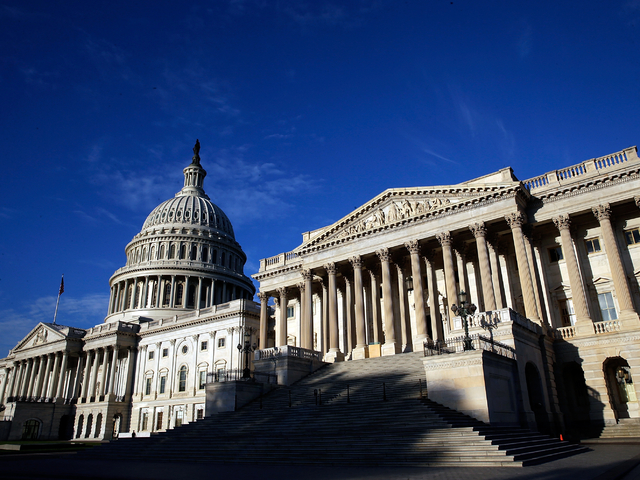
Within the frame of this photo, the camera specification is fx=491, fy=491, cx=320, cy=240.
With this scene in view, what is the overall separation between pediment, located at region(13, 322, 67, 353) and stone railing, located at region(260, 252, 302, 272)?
47.5 metres

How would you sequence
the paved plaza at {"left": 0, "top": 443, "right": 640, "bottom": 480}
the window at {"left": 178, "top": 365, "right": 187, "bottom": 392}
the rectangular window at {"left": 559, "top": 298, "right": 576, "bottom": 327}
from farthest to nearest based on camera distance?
the window at {"left": 178, "top": 365, "right": 187, "bottom": 392}, the rectangular window at {"left": 559, "top": 298, "right": 576, "bottom": 327}, the paved plaza at {"left": 0, "top": 443, "right": 640, "bottom": 480}

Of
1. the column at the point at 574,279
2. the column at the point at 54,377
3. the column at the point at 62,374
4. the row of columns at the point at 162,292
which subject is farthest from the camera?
the row of columns at the point at 162,292

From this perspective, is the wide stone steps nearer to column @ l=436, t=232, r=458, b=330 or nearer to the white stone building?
column @ l=436, t=232, r=458, b=330

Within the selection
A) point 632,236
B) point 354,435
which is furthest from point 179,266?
point 354,435

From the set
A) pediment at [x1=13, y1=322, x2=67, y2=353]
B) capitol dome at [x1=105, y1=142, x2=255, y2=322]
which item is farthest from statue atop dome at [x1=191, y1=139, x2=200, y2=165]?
pediment at [x1=13, y1=322, x2=67, y2=353]

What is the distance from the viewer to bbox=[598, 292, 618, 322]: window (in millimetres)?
36188

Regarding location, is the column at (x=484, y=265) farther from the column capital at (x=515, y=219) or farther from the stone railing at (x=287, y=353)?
the stone railing at (x=287, y=353)

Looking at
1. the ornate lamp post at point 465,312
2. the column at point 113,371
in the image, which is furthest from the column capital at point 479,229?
the column at point 113,371

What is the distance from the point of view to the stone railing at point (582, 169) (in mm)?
35938

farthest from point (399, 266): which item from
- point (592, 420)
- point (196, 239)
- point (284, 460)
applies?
point (196, 239)

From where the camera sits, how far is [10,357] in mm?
97125

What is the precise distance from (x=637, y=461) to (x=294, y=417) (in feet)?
51.8

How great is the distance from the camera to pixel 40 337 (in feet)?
291

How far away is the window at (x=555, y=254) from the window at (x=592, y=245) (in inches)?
76.6
